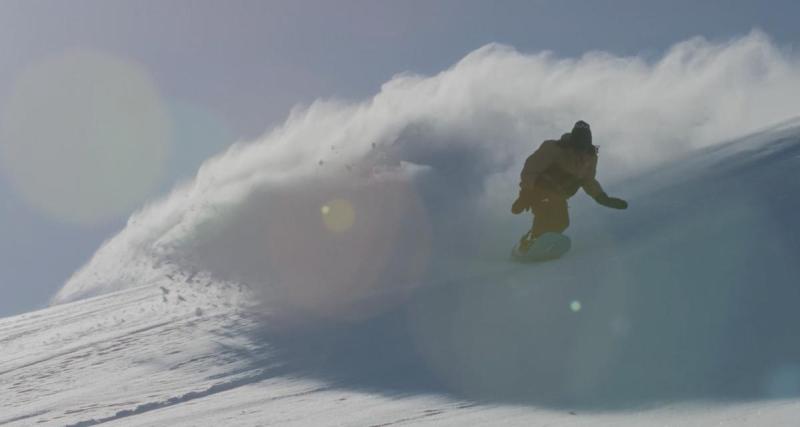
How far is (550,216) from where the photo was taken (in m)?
8.81

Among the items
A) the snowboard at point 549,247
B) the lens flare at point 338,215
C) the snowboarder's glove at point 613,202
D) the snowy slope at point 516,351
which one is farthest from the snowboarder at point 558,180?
the lens flare at point 338,215

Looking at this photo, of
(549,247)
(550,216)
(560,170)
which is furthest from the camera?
(550,216)

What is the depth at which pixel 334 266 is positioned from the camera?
10297 millimetres

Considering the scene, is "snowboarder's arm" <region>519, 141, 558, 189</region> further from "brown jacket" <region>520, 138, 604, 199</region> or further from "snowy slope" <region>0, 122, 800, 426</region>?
"snowy slope" <region>0, 122, 800, 426</region>

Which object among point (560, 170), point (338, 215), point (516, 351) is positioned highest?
point (338, 215)

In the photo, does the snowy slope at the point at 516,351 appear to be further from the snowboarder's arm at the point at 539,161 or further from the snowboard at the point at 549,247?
the snowboarder's arm at the point at 539,161

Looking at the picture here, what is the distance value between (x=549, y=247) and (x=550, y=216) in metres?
0.74

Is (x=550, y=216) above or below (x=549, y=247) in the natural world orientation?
above

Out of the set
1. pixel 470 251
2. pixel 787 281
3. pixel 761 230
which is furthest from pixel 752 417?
pixel 470 251

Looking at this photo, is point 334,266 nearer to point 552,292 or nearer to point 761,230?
point 552,292

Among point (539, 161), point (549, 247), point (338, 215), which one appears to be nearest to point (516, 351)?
point (549, 247)

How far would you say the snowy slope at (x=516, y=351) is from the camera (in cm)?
362

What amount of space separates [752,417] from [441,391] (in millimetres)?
1763

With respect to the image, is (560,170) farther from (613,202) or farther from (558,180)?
(613,202)
